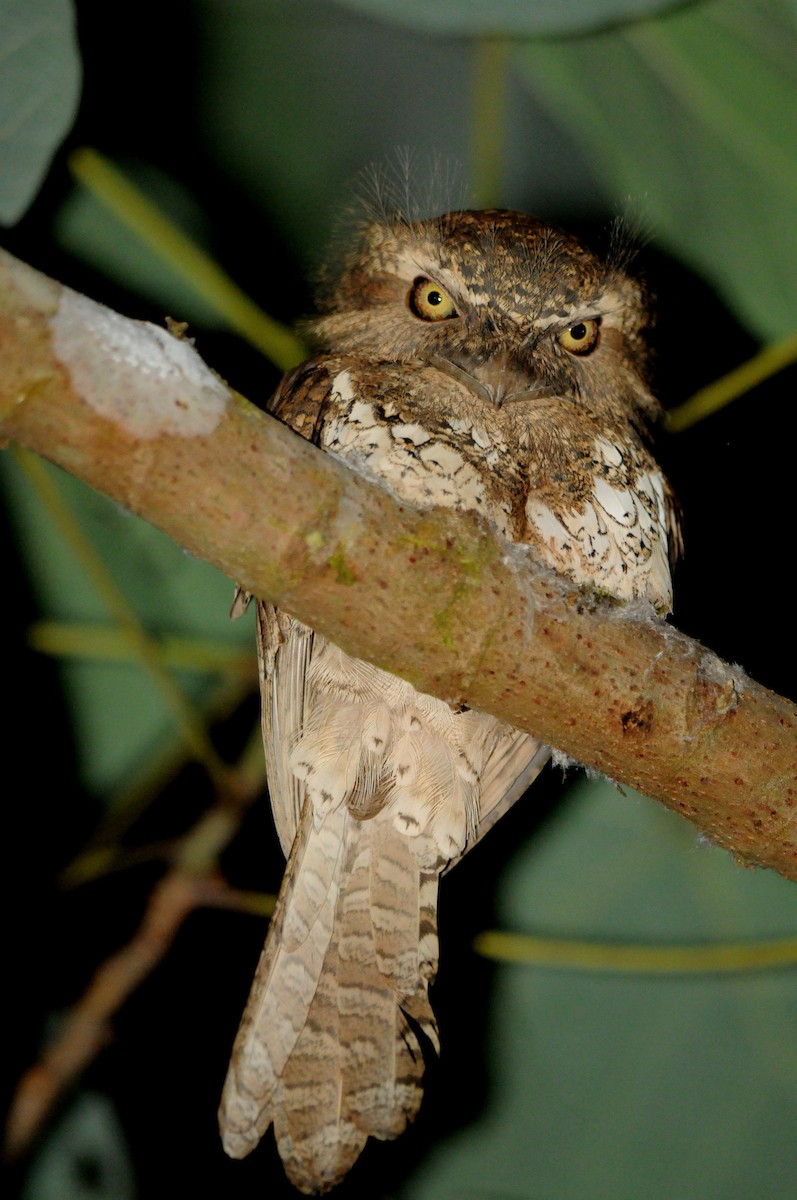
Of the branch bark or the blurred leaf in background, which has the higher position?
the branch bark

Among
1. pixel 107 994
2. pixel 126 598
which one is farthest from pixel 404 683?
pixel 126 598

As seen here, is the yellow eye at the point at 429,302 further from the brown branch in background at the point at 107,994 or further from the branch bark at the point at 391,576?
the brown branch in background at the point at 107,994

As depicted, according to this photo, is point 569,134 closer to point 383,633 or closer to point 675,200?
point 675,200

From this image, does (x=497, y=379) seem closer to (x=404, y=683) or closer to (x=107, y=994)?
(x=404, y=683)

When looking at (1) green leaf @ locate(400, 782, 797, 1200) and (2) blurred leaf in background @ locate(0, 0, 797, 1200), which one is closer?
(2) blurred leaf in background @ locate(0, 0, 797, 1200)

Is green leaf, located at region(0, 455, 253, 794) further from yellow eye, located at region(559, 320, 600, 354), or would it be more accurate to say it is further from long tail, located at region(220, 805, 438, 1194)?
yellow eye, located at region(559, 320, 600, 354)

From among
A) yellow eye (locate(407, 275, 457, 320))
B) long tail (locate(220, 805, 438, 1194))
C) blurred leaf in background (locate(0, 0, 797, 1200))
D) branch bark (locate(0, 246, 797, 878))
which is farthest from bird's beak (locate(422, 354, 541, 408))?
long tail (locate(220, 805, 438, 1194))
